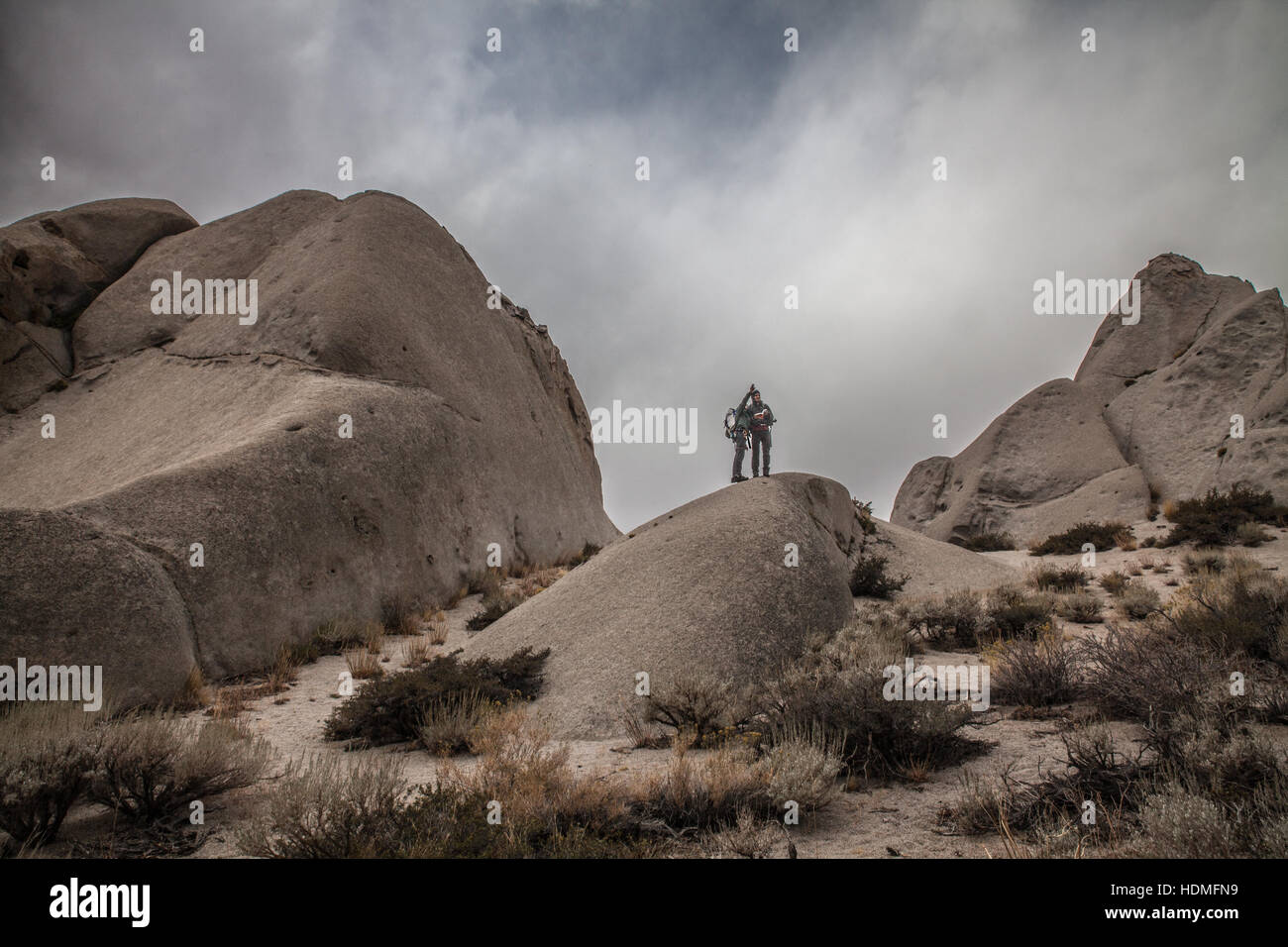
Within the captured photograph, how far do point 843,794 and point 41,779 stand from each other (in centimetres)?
490

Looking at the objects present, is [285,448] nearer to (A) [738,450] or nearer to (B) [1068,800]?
(A) [738,450]

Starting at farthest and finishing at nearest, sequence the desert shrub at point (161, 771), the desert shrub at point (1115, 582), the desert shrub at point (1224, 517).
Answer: the desert shrub at point (1224, 517) → the desert shrub at point (1115, 582) → the desert shrub at point (161, 771)

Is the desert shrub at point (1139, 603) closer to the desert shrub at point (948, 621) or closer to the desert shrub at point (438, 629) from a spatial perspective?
the desert shrub at point (948, 621)

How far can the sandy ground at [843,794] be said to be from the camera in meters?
3.83

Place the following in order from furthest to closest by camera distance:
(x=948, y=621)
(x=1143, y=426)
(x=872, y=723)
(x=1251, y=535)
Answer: (x=1143, y=426) → (x=1251, y=535) → (x=948, y=621) → (x=872, y=723)

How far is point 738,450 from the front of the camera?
1496 cm

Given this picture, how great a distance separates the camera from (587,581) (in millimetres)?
9727

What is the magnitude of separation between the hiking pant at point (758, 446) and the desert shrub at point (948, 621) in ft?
14.5

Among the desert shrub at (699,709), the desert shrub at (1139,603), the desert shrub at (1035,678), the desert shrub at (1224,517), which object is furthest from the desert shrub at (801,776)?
the desert shrub at (1224,517)

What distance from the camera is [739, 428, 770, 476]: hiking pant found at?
568 inches

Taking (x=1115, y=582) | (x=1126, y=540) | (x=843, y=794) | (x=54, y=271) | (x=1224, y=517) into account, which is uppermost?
(x=54, y=271)

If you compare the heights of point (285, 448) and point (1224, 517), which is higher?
point (285, 448)

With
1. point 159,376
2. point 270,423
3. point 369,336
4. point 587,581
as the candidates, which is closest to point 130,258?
point 159,376

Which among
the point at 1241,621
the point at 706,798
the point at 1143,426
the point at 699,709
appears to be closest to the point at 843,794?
the point at 706,798
